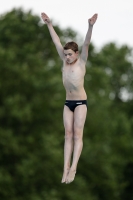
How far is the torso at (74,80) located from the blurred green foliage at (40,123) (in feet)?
198

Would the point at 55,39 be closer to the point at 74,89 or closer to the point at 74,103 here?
the point at 74,89

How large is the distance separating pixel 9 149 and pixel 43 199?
4.98 m

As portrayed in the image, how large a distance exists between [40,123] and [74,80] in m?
67.2

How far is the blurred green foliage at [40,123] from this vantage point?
284 feet

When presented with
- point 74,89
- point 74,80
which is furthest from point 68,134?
point 74,80

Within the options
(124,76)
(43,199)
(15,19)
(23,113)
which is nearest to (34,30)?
(15,19)

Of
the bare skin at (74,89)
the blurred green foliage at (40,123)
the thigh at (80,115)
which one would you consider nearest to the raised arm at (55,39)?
the bare skin at (74,89)

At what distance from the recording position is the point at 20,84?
89.4 metres

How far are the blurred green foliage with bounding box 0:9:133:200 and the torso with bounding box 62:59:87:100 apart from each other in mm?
60404

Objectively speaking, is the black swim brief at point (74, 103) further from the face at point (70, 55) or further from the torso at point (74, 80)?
the face at point (70, 55)

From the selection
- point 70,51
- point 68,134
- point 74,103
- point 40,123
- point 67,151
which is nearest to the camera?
point 70,51

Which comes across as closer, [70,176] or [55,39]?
[70,176]

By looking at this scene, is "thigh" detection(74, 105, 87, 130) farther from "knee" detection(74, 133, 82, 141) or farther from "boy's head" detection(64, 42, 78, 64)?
"boy's head" detection(64, 42, 78, 64)

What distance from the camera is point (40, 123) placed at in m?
91.1
